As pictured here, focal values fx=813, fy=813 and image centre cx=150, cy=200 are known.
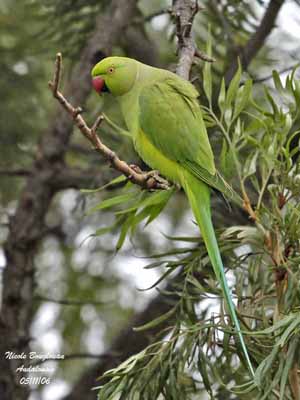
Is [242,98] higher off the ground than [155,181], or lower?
higher

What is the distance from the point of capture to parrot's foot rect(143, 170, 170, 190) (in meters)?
1.56

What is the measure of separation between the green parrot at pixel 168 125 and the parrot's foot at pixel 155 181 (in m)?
0.05

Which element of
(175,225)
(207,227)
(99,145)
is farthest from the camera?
(175,225)

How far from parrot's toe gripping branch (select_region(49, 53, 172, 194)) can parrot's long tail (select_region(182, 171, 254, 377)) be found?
2.0 inches

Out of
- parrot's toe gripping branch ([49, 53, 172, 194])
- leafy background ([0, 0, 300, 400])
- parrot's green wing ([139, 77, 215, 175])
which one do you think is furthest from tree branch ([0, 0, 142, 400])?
parrot's toe gripping branch ([49, 53, 172, 194])

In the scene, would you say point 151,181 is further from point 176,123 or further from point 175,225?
point 175,225

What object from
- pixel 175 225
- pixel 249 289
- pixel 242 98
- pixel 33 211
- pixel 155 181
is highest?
pixel 242 98

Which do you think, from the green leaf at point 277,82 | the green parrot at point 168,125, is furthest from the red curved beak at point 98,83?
the green leaf at point 277,82

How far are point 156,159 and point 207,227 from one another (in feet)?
0.93

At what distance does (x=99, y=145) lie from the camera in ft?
4.38

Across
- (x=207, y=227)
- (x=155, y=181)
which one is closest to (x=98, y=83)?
(x=155, y=181)

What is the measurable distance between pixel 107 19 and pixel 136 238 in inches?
51.9

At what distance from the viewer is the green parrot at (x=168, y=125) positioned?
1.67m

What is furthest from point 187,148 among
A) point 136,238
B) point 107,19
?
point 136,238
